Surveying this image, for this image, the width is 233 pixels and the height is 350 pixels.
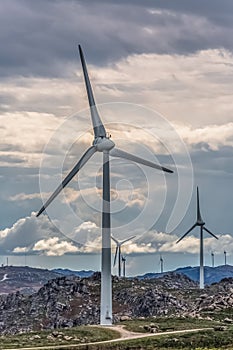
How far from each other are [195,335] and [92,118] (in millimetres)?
48480

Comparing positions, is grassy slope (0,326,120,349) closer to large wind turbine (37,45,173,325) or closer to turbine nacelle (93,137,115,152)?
large wind turbine (37,45,173,325)

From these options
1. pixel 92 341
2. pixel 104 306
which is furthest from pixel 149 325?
pixel 92 341

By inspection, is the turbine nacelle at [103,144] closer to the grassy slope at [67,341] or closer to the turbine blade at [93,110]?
the turbine blade at [93,110]

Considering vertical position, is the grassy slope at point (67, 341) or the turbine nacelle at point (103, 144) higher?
the turbine nacelle at point (103, 144)

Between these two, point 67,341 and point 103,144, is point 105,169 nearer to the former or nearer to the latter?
point 103,144

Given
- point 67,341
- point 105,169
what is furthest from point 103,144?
point 67,341

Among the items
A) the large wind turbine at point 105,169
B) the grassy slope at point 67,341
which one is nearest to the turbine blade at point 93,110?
the large wind turbine at point 105,169

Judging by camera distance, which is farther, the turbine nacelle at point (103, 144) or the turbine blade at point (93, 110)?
the turbine blade at point (93, 110)

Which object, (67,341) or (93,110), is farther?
(93,110)

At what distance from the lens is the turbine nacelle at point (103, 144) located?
586 feet

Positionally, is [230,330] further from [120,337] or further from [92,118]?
[92,118]

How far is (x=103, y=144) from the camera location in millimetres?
178750

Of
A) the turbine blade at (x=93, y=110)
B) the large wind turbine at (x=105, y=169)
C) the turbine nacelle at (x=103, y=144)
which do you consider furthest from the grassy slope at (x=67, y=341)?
the turbine blade at (x=93, y=110)

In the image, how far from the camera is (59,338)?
174000 mm
